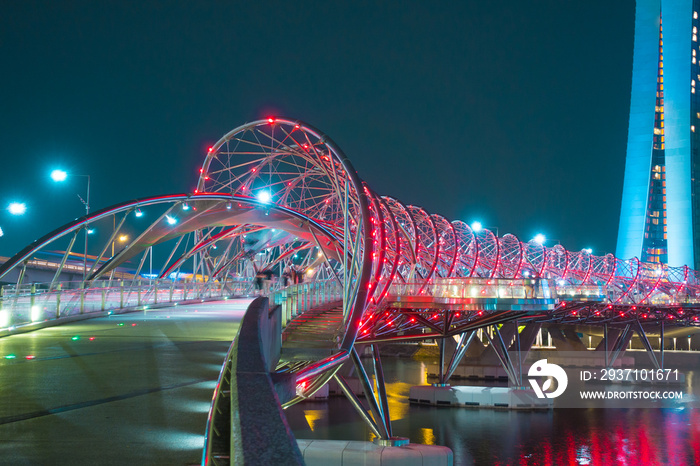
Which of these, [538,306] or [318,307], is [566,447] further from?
[318,307]

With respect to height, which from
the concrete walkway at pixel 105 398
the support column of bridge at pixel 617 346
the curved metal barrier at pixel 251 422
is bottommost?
the support column of bridge at pixel 617 346

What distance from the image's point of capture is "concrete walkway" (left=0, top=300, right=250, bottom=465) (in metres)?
6.82

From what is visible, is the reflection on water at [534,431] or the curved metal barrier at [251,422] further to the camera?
the reflection on water at [534,431]

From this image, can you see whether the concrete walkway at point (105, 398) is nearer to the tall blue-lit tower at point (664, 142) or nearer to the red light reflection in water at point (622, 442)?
the red light reflection in water at point (622, 442)

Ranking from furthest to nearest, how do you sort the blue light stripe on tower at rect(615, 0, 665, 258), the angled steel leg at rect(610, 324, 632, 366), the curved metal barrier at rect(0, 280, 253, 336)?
the blue light stripe on tower at rect(615, 0, 665, 258), the angled steel leg at rect(610, 324, 632, 366), the curved metal barrier at rect(0, 280, 253, 336)

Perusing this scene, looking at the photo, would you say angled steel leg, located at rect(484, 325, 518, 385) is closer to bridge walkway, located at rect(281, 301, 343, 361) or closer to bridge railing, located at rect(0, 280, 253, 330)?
bridge walkway, located at rect(281, 301, 343, 361)

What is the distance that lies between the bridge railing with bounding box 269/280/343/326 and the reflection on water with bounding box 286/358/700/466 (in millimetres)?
6405

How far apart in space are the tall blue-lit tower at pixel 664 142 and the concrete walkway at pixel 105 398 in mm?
108436

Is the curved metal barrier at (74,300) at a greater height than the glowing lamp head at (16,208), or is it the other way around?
the glowing lamp head at (16,208)

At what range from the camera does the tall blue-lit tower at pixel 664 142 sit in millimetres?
110562

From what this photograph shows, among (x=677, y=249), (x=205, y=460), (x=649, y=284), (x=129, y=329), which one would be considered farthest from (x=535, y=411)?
(x=677, y=249)

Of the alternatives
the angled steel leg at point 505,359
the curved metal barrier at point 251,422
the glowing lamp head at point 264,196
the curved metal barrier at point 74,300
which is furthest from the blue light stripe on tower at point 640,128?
the curved metal barrier at point 251,422

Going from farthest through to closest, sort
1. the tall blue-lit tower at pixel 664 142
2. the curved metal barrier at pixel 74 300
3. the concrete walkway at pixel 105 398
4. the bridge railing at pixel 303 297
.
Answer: the tall blue-lit tower at pixel 664 142 → the bridge railing at pixel 303 297 → the curved metal barrier at pixel 74 300 → the concrete walkway at pixel 105 398
